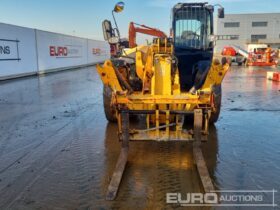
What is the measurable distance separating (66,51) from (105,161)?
2155 cm

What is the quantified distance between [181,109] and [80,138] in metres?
2.17

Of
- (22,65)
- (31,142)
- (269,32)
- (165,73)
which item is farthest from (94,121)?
(269,32)

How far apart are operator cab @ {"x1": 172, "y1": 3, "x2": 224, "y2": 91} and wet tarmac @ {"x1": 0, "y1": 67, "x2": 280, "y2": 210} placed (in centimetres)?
154

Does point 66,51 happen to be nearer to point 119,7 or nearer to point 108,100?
point 108,100

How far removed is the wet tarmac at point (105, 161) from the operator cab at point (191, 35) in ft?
5.04

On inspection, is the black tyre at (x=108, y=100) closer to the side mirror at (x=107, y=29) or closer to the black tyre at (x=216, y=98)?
the side mirror at (x=107, y=29)

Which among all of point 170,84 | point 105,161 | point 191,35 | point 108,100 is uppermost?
point 191,35

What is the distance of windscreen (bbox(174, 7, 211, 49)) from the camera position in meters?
7.00

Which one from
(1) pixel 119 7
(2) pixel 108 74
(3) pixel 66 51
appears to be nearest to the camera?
(2) pixel 108 74

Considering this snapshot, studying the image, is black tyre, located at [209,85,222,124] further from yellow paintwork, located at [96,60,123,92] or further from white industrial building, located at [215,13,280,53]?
white industrial building, located at [215,13,280,53]

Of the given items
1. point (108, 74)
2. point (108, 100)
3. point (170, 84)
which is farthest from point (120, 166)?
point (108, 100)

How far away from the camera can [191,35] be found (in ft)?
23.1

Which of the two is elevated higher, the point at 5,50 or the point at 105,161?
the point at 5,50

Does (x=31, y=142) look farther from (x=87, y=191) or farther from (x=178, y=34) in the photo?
(x=178, y=34)
